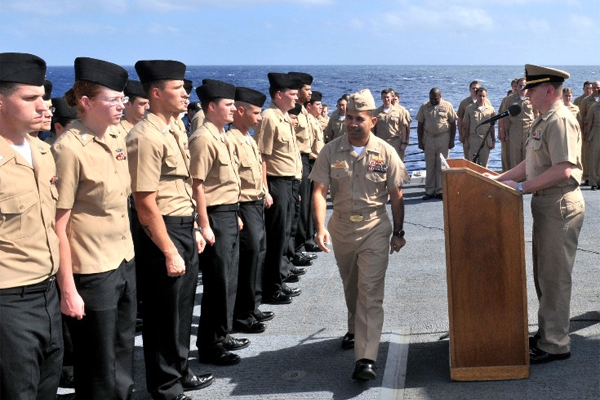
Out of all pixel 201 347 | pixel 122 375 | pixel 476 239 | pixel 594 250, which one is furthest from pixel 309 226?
pixel 122 375

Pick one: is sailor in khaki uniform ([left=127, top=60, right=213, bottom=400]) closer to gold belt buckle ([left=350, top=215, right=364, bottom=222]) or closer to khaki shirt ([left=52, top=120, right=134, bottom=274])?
khaki shirt ([left=52, top=120, right=134, bottom=274])

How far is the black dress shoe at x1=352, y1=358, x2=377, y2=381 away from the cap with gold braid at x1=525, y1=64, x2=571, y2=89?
206 centimetres

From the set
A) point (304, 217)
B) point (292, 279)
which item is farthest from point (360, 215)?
point (304, 217)

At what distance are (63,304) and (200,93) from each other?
91.6 inches

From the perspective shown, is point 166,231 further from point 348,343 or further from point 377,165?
point 348,343

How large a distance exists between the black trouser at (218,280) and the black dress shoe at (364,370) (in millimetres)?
1047

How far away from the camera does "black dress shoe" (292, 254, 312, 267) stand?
8.63 m

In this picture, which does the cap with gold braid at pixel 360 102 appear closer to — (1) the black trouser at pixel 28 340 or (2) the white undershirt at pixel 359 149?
(2) the white undershirt at pixel 359 149

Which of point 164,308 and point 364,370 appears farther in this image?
point 364,370

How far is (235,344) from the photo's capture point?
5.73m

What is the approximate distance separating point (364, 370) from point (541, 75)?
2.18 metres

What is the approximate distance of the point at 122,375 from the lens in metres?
4.06

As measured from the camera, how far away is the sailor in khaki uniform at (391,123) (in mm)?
13883

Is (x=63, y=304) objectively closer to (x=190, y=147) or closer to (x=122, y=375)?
(x=122, y=375)
